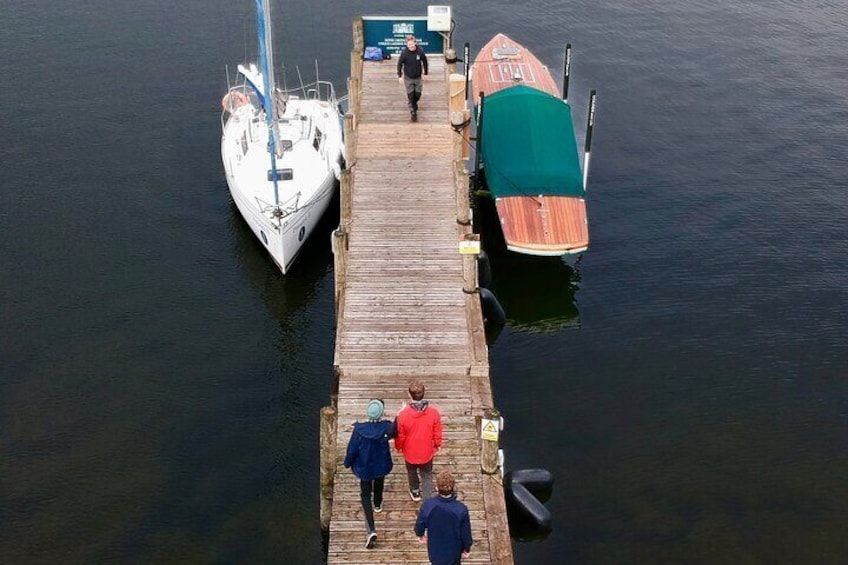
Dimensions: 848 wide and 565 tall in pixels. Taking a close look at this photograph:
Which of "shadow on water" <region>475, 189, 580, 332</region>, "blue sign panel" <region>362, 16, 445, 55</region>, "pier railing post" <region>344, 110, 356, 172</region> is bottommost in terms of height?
"shadow on water" <region>475, 189, 580, 332</region>

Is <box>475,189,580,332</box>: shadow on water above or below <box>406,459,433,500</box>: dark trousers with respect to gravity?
below

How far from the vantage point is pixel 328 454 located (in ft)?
55.3

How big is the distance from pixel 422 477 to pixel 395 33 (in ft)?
68.9

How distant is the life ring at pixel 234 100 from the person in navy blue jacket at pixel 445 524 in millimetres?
26988

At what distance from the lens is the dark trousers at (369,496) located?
14789 mm

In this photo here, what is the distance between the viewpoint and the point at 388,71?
31.7 m

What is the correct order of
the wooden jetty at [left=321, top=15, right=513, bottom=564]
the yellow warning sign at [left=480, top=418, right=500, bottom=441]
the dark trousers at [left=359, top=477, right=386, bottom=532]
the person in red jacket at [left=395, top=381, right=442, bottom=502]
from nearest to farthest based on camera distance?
the person in red jacket at [left=395, top=381, right=442, bottom=502]
the dark trousers at [left=359, top=477, right=386, bottom=532]
the yellow warning sign at [left=480, top=418, right=500, bottom=441]
the wooden jetty at [left=321, top=15, right=513, bottom=564]

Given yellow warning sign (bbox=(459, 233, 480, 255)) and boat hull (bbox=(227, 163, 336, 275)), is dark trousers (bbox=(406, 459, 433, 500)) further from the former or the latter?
boat hull (bbox=(227, 163, 336, 275))

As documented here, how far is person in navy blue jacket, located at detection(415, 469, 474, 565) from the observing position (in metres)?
12.6

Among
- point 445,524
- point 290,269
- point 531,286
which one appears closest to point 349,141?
point 290,269

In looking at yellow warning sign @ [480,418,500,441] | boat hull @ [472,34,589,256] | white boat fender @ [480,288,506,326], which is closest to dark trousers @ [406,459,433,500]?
yellow warning sign @ [480,418,500,441]

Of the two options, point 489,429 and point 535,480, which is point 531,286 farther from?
point 489,429

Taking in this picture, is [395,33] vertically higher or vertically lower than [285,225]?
higher

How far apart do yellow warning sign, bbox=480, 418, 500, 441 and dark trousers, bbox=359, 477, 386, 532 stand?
2134mm
